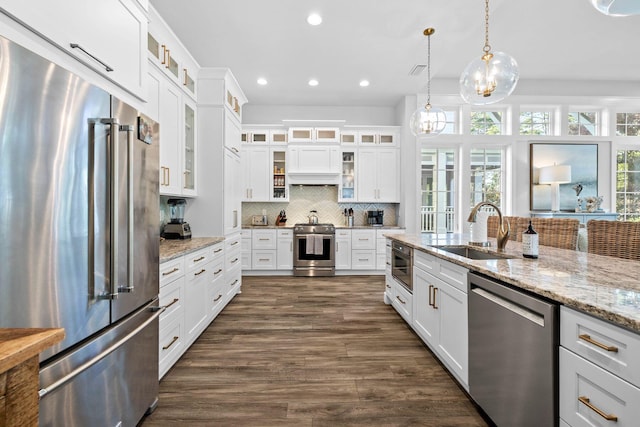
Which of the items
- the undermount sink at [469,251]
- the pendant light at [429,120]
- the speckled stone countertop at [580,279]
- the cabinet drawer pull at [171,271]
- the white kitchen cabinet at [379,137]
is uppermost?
the white kitchen cabinet at [379,137]

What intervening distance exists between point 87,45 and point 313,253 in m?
4.18

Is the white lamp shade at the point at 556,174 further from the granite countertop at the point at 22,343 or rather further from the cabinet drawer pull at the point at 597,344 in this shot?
the granite countertop at the point at 22,343

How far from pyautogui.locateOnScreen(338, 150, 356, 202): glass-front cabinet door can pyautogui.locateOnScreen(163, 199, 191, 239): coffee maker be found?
2.97m

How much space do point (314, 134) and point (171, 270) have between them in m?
3.93

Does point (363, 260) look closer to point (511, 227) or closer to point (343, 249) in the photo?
point (343, 249)

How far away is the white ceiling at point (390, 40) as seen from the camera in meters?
2.95

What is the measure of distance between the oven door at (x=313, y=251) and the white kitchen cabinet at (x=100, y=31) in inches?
143

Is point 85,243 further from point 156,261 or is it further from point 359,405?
point 359,405

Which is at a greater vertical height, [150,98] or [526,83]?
[526,83]

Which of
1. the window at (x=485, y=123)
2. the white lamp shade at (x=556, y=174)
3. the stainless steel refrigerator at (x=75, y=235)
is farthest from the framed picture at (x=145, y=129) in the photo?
the white lamp shade at (x=556, y=174)

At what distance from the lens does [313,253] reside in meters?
5.11

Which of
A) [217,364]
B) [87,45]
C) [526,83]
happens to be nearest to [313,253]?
[217,364]

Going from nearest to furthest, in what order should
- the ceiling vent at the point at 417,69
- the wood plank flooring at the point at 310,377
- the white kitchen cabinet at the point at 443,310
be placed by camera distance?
1. the wood plank flooring at the point at 310,377
2. the white kitchen cabinet at the point at 443,310
3. the ceiling vent at the point at 417,69

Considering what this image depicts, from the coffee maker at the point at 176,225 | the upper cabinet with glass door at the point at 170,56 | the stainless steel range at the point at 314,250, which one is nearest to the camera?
the upper cabinet with glass door at the point at 170,56
